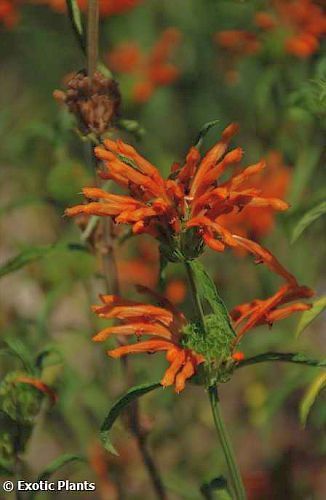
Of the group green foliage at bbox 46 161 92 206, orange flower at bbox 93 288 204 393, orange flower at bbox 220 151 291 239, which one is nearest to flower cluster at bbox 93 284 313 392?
orange flower at bbox 93 288 204 393

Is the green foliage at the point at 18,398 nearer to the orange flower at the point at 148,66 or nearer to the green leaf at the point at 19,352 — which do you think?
the green leaf at the point at 19,352

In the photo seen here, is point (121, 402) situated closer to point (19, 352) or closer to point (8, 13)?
point (19, 352)

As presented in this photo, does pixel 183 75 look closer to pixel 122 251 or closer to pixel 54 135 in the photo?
pixel 122 251

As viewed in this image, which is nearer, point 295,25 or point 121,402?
point 121,402

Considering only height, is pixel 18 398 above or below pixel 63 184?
below

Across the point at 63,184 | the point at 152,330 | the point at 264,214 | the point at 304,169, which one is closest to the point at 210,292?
the point at 152,330

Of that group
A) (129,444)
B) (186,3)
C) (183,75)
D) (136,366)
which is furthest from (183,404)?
(186,3)
